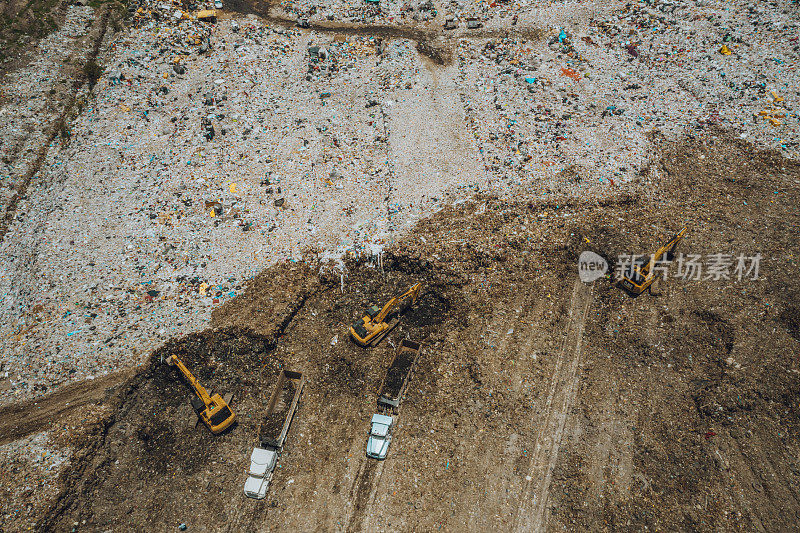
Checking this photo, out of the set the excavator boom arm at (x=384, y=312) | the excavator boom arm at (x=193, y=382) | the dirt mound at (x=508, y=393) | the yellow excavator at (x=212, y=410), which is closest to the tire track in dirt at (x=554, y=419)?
the dirt mound at (x=508, y=393)

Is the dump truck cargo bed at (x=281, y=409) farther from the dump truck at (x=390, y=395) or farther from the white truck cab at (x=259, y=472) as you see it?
the dump truck at (x=390, y=395)

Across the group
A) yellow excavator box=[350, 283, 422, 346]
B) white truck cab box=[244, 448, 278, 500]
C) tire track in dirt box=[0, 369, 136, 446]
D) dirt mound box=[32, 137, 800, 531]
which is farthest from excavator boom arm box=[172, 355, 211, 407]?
yellow excavator box=[350, 283, 422, 346]

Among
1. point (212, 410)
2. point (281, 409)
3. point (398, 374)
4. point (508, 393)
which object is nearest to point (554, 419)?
point (508, 393)

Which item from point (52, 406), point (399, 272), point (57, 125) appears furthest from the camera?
point (57, 125)

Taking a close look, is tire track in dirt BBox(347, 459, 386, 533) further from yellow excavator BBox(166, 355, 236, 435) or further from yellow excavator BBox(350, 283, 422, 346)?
yellow excavator BBox(166, 355, 236, 435)

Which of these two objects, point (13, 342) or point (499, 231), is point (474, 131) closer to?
point (499, 231)

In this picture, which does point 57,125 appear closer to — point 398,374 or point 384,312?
point 384,312
